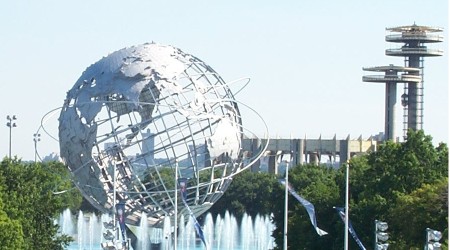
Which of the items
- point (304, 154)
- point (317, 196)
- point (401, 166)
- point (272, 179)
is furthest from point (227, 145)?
point (304, 154)

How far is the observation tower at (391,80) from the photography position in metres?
133

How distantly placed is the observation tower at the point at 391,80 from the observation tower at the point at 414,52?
0.86 meters

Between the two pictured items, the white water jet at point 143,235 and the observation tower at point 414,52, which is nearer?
the white water jet at point 143,235

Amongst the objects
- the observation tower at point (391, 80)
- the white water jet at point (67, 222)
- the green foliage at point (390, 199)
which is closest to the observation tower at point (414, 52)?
the observation tower at point (391, 80)

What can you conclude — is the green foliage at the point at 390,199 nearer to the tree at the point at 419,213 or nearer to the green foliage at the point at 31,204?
the tree at the point at 419,213

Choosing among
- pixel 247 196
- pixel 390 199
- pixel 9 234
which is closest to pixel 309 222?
pixel 390 199

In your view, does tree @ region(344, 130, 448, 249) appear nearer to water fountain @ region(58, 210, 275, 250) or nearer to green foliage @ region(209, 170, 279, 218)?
water fountain @ region(58, 210, 275, 250)

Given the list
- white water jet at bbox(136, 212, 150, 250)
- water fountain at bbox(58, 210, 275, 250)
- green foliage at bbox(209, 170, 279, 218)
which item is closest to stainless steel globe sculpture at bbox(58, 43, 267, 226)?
white water jet at bbox(136, 212, 150, 250)

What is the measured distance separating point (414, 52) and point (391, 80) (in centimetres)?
290

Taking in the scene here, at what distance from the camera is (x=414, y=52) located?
134625 mm

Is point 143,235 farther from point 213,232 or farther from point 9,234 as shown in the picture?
point 213,232

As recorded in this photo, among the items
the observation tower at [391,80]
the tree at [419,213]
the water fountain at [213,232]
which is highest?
the observation tower at [391,80]

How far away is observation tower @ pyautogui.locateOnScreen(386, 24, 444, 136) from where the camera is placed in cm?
13438

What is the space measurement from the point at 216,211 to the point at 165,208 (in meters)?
67.3
